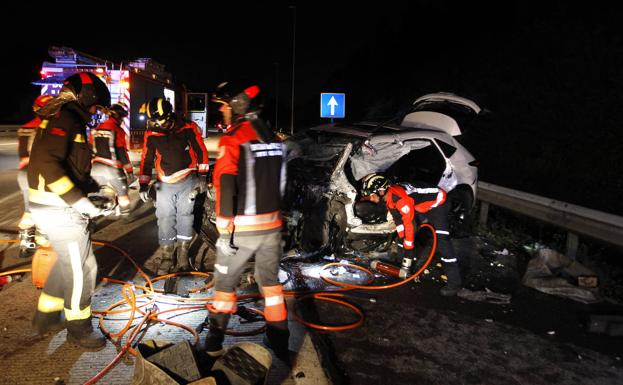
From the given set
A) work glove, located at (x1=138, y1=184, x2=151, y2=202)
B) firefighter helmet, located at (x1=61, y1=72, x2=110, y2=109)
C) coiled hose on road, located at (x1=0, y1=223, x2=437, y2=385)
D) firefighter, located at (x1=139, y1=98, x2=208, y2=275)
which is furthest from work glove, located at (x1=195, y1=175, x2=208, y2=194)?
firefighter helmet, located at (x1=61, y1=72, x2=110, y2=109)

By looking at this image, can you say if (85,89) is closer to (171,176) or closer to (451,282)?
(171,176)

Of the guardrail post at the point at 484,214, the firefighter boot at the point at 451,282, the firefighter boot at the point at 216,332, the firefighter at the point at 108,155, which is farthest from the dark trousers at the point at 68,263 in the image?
the guardrail post at the point at 484,214

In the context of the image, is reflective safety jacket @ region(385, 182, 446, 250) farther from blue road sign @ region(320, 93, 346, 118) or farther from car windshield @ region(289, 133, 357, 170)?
blue road sign @ region(320, 93, 346, 118)

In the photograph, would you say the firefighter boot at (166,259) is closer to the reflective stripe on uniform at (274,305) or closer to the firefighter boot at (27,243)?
the firefighter boot at (27,243)

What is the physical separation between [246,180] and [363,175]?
2.93m

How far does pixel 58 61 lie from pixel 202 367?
1011 cm

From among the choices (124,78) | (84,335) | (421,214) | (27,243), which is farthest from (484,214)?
(124,78)

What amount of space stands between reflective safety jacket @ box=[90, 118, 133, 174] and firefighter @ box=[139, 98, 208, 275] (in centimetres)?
139

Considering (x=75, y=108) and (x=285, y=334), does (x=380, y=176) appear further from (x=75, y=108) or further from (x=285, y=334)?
(x=75, y=108)

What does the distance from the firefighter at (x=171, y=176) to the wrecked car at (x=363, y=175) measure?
1174 mm

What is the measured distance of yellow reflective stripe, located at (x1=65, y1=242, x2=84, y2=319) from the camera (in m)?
3.32

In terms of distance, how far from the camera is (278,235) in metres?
3.38

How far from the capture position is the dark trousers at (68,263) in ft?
10.6

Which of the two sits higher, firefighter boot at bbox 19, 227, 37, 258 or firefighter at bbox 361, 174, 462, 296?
firefighter at bbox 361, 174, 462, 296
